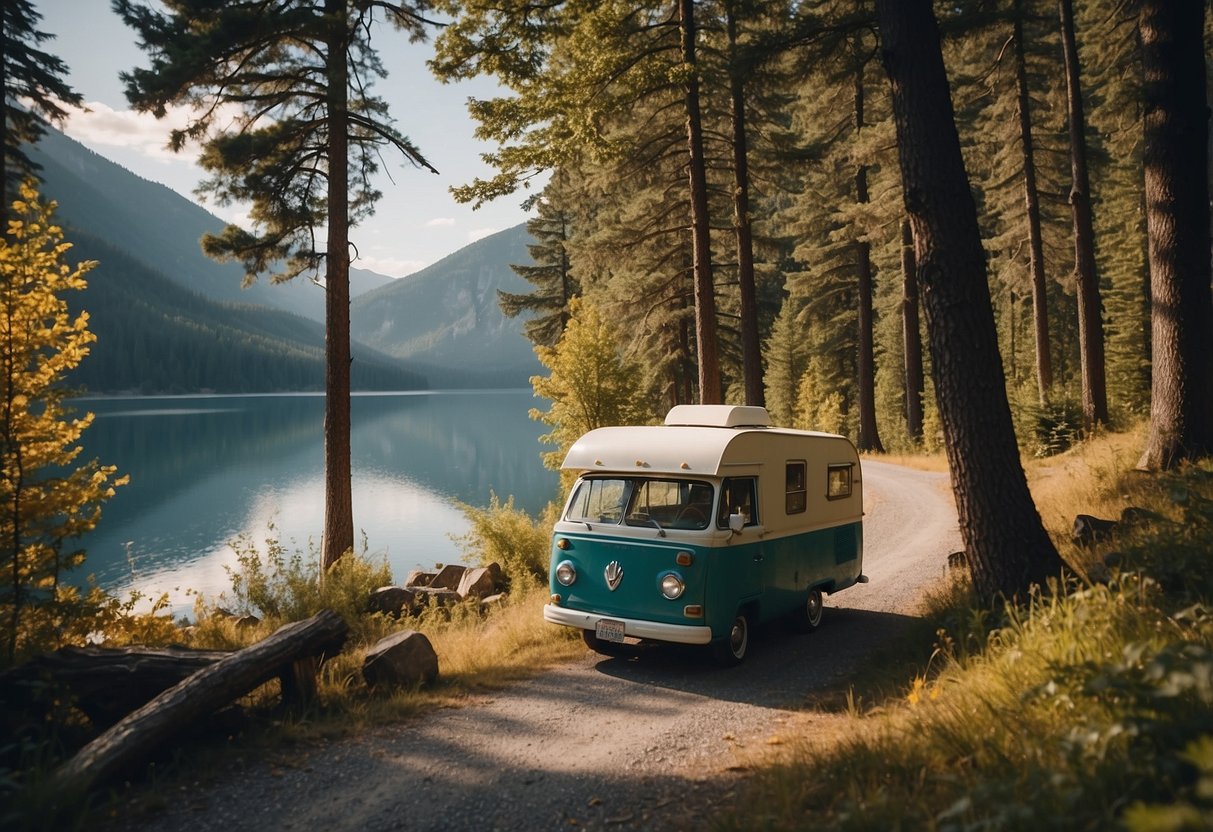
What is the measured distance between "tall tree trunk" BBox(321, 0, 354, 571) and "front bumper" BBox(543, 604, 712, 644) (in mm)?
7427

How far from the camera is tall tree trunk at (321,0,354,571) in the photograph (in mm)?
14531

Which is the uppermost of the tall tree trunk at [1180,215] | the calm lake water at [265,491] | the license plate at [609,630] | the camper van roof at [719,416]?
the tall tree trunk at [1180,215]

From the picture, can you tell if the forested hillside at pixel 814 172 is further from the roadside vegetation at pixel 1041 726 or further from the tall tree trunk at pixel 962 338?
the roadside vegetation at pixel 1041 726

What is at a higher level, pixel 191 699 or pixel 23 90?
pixel 23 90

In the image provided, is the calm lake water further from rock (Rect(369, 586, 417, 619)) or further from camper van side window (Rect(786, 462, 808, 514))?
camper van side window (Rect(786, 462, 808, 514))

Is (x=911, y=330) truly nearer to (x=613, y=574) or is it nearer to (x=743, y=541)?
(x=743, y=541)

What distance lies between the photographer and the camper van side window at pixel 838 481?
10.6m

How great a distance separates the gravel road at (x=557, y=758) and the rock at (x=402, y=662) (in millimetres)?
791

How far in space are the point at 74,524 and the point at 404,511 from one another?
34860mm

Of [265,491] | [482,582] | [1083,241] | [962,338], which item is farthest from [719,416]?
[265,491]

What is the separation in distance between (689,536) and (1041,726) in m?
4.20

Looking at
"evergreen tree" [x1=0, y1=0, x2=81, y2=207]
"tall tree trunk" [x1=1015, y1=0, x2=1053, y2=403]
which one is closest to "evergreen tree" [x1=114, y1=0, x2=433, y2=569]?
"evergreen tree" [x1=0, y1=0, x2=81, y2=207]

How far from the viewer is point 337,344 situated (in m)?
14.6

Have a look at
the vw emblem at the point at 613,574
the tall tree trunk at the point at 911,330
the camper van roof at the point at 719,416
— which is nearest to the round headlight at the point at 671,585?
the vw emblem at the point at 613,574
